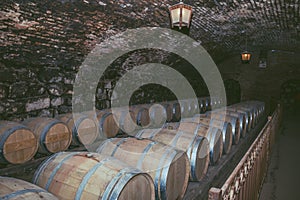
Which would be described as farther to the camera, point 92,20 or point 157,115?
point 157,115

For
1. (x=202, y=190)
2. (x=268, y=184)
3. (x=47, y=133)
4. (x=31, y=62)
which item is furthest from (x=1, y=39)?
(x=268, y=184)

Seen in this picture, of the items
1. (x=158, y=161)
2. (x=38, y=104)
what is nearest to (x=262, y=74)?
(x=38, y=104)

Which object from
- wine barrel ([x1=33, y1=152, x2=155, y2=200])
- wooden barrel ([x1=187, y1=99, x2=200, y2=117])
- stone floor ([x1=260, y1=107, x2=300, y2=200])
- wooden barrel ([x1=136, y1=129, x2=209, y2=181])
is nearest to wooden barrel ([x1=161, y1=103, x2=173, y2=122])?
wooden barrel ([x1=187, y1=99, x2=200, y2=117])

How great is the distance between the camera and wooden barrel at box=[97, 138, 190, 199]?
263cm

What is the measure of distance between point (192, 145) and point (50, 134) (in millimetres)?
2607

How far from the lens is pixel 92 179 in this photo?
7.18ft

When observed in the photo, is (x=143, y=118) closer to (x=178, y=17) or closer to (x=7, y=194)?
(x=178, y=17)

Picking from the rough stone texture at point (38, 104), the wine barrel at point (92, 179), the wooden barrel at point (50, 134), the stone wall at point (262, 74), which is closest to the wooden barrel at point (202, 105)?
the stone wall at point (262, 74)

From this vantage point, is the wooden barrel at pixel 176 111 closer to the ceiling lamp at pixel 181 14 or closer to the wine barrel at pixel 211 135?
the wine barrel at pixel 211 135

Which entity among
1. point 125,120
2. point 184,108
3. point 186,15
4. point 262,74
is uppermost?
point 186,15

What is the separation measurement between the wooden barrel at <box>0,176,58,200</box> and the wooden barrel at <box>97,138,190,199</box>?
1.03 metres

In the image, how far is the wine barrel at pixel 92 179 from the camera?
2.09m

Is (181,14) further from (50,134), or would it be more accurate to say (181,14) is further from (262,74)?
(262,74)

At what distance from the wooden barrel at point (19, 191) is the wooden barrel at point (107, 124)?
3.51 m
